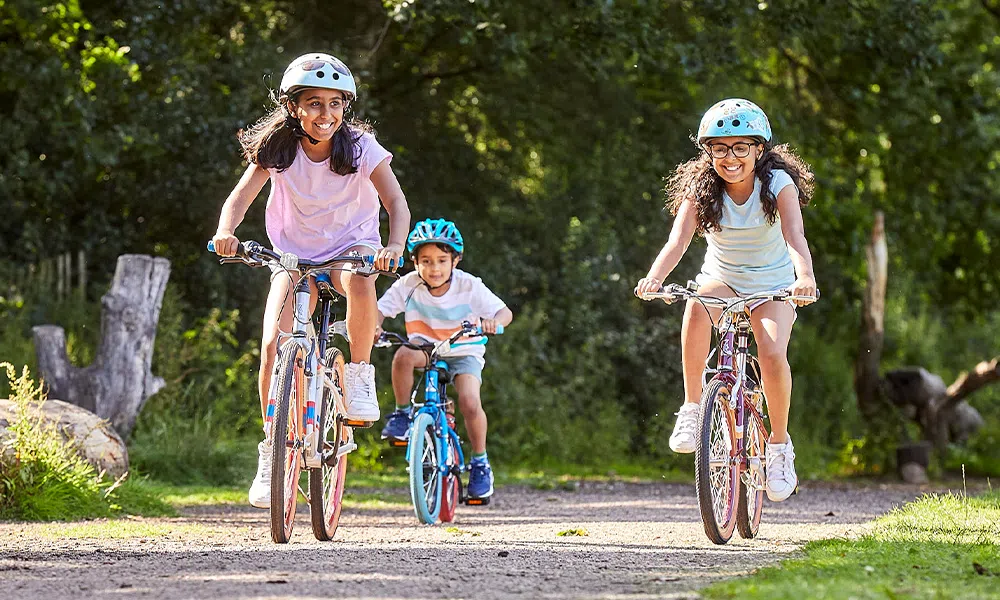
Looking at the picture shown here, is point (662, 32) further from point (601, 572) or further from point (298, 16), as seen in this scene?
point (601, 572)

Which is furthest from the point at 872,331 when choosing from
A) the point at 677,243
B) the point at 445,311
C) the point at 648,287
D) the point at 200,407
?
the point at 648,287

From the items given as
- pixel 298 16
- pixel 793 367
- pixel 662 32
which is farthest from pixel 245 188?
pixel 793 367

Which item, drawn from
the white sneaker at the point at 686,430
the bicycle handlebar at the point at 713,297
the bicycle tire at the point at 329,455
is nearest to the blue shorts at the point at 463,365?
the bicycle tire at the point at 329,455

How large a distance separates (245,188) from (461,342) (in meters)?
2.20

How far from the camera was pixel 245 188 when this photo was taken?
6.64 metres

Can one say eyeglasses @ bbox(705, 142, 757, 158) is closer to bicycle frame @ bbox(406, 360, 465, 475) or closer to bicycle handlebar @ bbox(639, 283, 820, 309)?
bicycle handlebar @ bbox(639, 283, 820, 309)

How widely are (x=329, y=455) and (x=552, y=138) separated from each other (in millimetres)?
10932

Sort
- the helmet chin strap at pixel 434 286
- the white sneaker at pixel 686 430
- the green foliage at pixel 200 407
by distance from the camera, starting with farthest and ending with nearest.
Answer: the green foliage at pixel 200 407 < the helmet chin strap at pixel 434 286 < the white sneaker at pixel 686 430

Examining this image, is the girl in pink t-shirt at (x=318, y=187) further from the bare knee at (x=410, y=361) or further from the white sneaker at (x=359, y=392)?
the bare knee at (x=410, y=361)

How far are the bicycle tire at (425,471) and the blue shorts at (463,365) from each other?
503mm

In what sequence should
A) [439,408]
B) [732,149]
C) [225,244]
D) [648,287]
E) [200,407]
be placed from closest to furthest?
1. [225,244]
2. [648,287]
3. [732,149]
4. [439,408]
5. [200,407]

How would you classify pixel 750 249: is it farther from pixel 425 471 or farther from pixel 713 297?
pixel 425 471

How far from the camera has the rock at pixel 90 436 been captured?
922 cm

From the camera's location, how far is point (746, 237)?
23.0 feet
